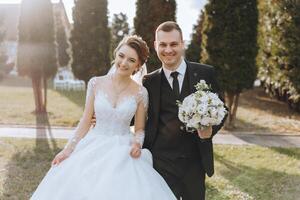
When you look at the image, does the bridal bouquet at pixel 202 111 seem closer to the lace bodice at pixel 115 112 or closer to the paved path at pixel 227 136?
the lace bodice at pixel 115 112

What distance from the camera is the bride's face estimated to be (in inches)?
176

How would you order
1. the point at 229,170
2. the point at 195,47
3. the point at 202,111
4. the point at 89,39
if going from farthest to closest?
the point at 195,47
the point at 89,39
the point at 229,170
the point at 202,111

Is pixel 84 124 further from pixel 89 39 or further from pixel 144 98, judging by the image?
pixel 89 39

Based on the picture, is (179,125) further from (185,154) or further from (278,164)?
(278,164)

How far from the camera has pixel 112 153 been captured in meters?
4.26

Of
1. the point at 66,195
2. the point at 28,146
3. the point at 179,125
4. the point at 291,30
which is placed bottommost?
the point at 28,146

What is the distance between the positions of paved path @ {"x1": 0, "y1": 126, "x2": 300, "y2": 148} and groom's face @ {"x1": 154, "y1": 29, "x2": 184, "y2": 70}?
8.02 m

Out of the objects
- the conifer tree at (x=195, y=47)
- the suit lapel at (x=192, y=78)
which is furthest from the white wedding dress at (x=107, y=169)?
the conifer tree at (x=195, y=47)

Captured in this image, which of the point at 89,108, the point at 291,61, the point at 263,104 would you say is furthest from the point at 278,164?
the point at 263,104

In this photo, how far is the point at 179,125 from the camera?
14.0 feet

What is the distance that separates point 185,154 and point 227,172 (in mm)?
4838

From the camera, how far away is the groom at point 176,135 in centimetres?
429

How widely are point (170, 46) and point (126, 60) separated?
1.94 feet

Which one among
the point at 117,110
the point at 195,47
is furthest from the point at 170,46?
the point at 195,47
